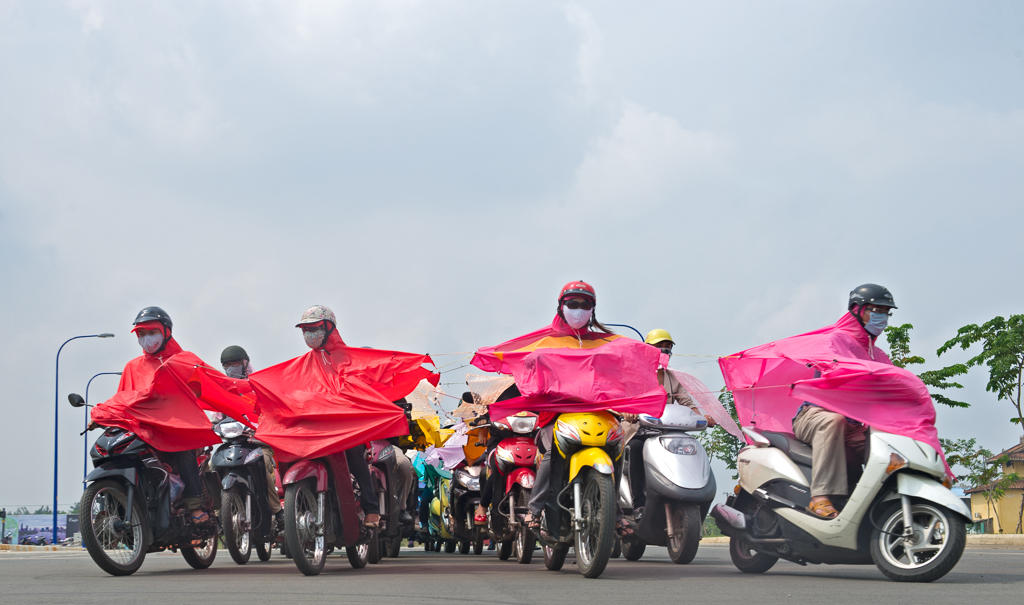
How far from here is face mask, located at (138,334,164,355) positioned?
10344 mm

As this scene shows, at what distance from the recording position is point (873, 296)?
359 inches

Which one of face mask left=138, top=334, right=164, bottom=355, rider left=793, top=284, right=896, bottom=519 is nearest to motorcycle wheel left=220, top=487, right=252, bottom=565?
face mask left=138, top=334, right=164, bottom=355

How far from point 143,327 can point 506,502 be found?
3749 millimetres

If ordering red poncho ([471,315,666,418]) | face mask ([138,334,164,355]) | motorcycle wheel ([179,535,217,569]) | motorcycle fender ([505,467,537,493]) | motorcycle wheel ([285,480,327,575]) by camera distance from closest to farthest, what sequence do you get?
motorcycle wheel ([285,480,327,575])
red poncho ([471,315,666,418])
face mask ([138,334,164,355])
motorcycle wheel ([179,535,217,569])
motorcycle fender ([505,467,537,493])

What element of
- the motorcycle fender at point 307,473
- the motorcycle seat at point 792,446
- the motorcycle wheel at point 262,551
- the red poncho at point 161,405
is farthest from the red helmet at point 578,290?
the motorcycle wheel at point 262,551

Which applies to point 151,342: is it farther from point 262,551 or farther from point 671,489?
point 671,489

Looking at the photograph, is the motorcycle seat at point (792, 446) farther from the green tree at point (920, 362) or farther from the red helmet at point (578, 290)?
the green tree at point (920, 362)

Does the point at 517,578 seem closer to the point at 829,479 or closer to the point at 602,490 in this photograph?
the point at 602,490

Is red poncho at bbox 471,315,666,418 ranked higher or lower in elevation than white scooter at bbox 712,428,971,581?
higher

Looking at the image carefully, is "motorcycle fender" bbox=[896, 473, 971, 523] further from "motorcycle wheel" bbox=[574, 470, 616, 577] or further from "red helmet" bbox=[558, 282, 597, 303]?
"red helmet" bbox=[558, 282, 597, 303]

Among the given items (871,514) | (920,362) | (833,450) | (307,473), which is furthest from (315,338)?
(920,362)

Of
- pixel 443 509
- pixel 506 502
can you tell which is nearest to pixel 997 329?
pixel 443 509

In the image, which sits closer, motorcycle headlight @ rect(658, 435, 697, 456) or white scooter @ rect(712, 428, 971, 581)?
white scooter @ rect(712, 428, 971, 581)

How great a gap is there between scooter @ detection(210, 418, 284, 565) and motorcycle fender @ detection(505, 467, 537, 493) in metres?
2.41
